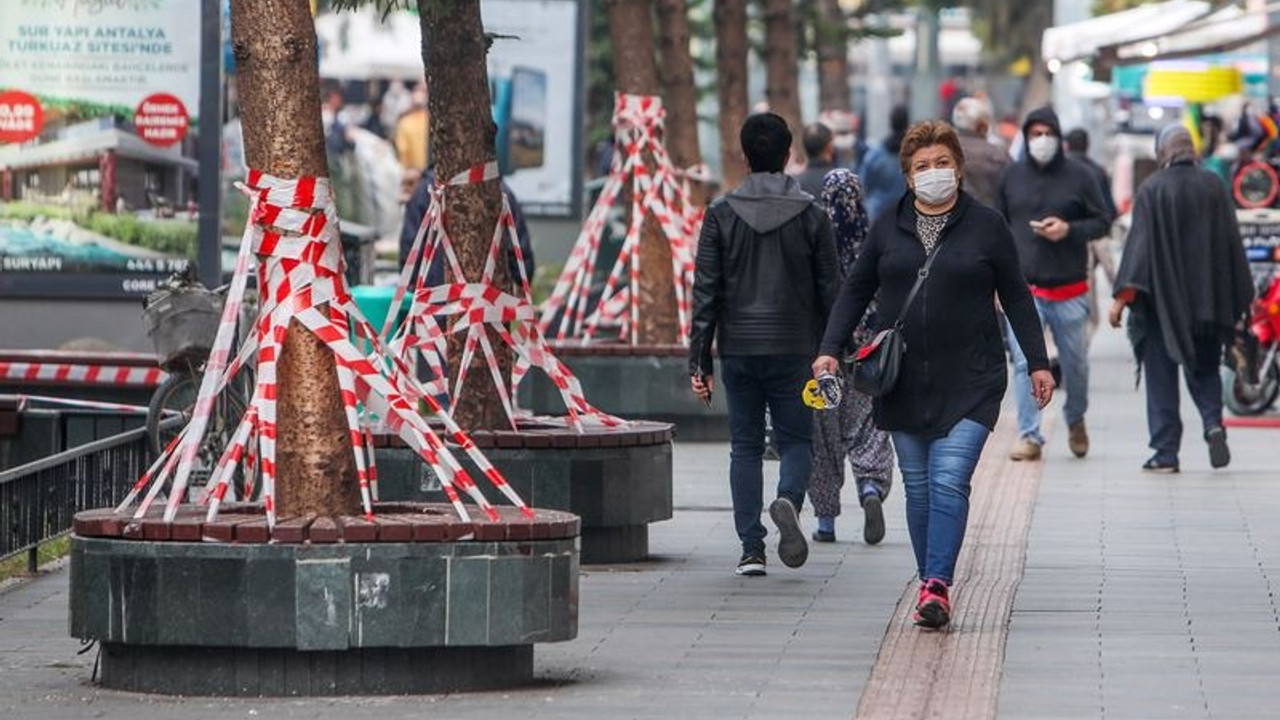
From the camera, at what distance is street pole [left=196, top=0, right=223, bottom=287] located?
1655cm

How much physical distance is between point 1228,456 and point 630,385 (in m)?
3.43

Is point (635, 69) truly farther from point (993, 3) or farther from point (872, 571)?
point (993, 3)

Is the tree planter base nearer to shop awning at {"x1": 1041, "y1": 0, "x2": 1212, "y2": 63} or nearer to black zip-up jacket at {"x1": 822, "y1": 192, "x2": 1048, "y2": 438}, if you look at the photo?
black zip-up jacket at {"x1": 822, "y1": 192, "x2": 1048, "y2": 438}

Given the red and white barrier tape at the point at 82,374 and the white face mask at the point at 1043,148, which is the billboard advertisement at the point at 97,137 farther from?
the white face mask at the point at 1043,148

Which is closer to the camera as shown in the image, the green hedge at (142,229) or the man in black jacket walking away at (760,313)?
the man in black jacket walking away at (760,313)

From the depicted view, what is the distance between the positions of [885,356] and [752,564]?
1.69 m

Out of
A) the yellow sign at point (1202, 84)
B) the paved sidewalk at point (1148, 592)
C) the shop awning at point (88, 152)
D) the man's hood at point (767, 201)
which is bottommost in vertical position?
the paved sidewalk at point (1148, 592)

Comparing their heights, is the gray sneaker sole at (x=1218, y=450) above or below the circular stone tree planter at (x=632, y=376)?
below

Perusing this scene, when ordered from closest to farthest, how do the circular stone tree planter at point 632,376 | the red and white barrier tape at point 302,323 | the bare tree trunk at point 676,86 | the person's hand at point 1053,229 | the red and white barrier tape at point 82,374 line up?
the red and white barrier tape at point 302,323, the red and white barrier tape at point 82,374, the person's hand at point 1053,229, the circular stone tree planter at point 632,376, the bare tree trunk at point 676,86

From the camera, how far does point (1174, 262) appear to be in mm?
15438

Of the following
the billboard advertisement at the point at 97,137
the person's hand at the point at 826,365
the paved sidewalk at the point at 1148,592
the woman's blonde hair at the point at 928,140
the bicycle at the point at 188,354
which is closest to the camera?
the paved sidewalk at the point at 1148,592

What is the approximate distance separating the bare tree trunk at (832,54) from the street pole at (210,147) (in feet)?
41.3

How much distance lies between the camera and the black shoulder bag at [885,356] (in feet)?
31.9

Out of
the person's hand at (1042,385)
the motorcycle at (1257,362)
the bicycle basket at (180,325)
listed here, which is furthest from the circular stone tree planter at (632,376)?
the person's hand at (1042,385)
